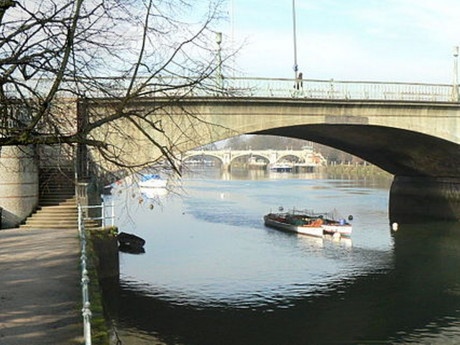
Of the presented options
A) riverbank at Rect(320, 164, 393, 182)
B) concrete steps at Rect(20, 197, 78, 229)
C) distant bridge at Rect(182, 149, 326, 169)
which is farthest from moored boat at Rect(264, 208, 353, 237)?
distant bridge at Rect(182, 149, 326, 169)

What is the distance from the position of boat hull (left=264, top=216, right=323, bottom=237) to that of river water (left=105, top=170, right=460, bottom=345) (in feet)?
2.42

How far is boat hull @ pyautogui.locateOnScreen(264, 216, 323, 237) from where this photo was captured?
127 feet

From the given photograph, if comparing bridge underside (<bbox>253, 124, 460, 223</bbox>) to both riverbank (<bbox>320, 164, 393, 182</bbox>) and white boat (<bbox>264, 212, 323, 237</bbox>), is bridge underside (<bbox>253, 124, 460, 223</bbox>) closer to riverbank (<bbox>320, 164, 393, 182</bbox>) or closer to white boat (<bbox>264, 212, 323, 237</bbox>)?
white boat (<bbox>264, 212, 323, 237</bbox>)

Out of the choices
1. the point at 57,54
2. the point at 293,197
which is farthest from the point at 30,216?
the point at 293,197

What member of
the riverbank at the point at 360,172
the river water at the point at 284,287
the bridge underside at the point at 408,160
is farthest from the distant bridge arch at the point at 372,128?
the riverbank at the point at 360,172

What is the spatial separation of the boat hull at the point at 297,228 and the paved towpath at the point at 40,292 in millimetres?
23194

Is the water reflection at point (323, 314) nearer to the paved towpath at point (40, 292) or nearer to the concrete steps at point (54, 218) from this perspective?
the concrete steps at point (54, 218)

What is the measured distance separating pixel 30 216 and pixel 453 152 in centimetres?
2650

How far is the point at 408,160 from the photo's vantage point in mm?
43344

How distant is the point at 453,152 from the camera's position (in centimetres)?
3675

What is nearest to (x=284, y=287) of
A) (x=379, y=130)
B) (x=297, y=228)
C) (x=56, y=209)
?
(x=56, y=209)

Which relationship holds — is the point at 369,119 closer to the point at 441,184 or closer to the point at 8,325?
the point at 441,184

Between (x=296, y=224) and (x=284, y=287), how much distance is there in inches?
659

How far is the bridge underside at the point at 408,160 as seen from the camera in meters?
35.3
